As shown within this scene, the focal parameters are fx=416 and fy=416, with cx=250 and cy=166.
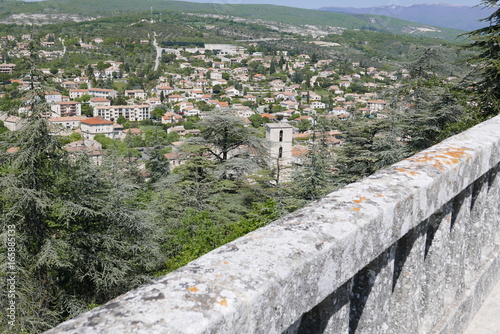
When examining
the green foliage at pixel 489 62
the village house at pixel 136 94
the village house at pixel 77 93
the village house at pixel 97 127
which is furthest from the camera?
the village house at pixel 136 94

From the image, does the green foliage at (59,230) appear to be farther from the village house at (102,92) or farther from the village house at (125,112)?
the village house at (102,92)

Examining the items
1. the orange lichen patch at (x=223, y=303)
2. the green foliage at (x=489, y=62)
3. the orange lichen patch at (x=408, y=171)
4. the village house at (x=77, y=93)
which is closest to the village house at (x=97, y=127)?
the village house at (x=77, y=93)

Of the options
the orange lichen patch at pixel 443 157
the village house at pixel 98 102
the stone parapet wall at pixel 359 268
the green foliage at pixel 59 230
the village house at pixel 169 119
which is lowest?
the village house at pixel 169 119

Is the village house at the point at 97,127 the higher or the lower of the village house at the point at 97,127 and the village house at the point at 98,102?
the lower

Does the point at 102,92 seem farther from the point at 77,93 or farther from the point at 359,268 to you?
the point at 359,268

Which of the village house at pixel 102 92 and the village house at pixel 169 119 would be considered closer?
the village house at pixel 169 119

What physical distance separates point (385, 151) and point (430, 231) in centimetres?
1028

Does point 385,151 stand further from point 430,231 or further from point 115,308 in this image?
point 115,308

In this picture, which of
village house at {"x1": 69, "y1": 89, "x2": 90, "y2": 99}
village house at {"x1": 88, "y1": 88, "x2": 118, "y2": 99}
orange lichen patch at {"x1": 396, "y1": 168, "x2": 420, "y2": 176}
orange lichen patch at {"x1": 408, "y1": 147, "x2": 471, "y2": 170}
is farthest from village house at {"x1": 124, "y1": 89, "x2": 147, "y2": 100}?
orange lichen patch at {"x1": 396, "y1": 168, "x2": 420, "y2": 176}

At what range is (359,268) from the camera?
1394 millimetres

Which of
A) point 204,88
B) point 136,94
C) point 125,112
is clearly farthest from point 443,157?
point 204,88

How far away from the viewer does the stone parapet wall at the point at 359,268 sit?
979 millimetres

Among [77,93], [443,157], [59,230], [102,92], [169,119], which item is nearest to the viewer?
[443,157]

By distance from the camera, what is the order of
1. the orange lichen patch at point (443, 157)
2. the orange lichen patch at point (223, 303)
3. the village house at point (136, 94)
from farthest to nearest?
the village house at point (136, 94) → the orange lichen patch at point (443, 157) → the orange lichen patch at point (223, 303)
